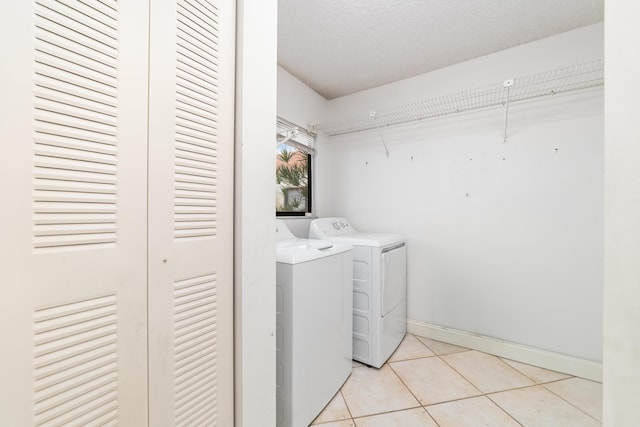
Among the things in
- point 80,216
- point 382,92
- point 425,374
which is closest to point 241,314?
point 80,216

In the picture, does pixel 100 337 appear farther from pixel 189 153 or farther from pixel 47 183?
pixel 189 153

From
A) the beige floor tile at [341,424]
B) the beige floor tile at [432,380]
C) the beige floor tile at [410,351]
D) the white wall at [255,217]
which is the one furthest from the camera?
the beige floor tile at [410,351]

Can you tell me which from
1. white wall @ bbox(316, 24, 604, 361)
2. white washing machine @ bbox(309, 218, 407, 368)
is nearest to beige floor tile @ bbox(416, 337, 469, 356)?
white wall @ bbox(316, 24, 604, 361)

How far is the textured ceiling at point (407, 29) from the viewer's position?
1559 mm

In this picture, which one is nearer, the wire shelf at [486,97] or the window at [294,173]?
the wire shelf at [486,97]

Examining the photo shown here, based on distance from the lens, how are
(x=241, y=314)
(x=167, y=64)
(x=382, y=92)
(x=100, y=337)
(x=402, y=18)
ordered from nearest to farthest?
1. (x=100, y=337)
2. (x=167, y=64)
3. (x=241, y=314)
4. (x=402, y=18)
5. (x=382, y=92)

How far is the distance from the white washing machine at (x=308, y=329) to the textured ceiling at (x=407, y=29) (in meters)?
1.52

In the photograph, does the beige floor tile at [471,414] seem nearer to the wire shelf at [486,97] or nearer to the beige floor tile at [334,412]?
the beige floor tile at [334,412]

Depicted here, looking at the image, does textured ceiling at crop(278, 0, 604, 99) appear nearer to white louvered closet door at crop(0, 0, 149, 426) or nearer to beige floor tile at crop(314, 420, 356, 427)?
white louvered closet door at crop(0, 0, 149, 426)

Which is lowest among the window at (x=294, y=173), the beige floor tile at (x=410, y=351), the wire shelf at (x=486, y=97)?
the beige floor tile at (x=410, y=351)

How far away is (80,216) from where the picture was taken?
1.99 ft

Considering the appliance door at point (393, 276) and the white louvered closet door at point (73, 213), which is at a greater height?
the white louvered closet door at point (73, 213)

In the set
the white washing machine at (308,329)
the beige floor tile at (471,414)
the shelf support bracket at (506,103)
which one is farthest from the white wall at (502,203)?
the white washing machine at (308,329)

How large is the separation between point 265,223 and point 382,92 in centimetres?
213
